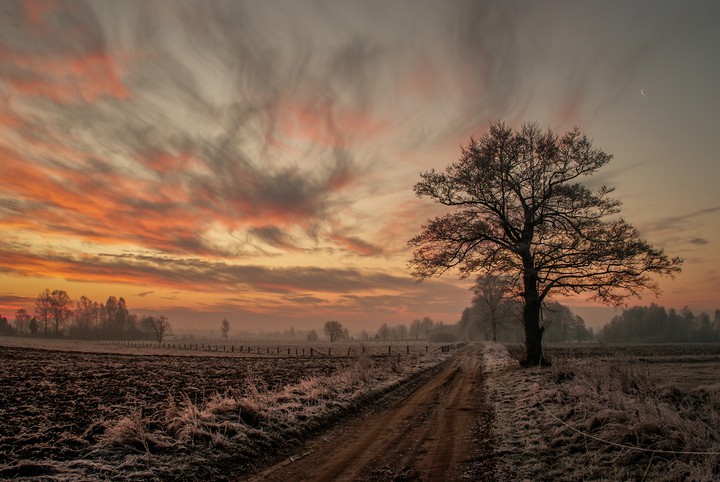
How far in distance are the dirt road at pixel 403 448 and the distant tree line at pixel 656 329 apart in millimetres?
162819

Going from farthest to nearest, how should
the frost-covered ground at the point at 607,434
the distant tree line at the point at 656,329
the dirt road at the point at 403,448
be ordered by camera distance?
the distant tree line at the point at 656,329, the dirt road at the point at 403,448, the frost-covered ground at the point at 607,434

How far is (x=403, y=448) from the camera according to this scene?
29.8 feet

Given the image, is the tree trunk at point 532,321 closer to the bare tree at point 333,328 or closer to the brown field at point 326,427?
the brown field at point 326,427

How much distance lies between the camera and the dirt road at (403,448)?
24.5 feet

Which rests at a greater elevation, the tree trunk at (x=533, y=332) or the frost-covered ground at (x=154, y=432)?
the tree trunk at (x=533, y=332)

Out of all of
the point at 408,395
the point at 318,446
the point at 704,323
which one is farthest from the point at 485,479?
the point at 704,323

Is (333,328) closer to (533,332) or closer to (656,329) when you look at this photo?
(656,329)

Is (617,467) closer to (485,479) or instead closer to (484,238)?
(485,479)

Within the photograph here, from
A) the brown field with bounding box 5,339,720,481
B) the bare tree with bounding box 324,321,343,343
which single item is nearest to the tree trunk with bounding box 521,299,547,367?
the brown field with bounding box 5,339,720,481

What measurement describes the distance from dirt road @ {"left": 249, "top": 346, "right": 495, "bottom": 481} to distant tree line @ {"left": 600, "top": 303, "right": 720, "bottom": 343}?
16282 centimetres

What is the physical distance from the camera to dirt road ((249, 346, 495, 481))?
7.48 meters

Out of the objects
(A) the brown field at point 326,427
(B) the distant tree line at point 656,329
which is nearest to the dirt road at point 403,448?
(A) the brown field at point 326,427

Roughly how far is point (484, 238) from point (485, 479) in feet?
53.4

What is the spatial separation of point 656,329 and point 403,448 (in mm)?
184493
